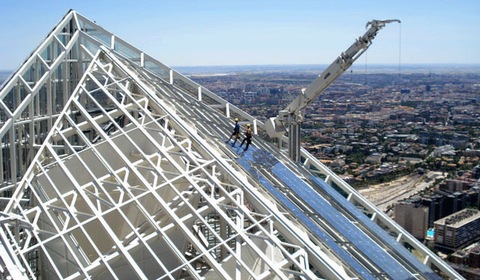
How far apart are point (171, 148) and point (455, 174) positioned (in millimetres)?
76196

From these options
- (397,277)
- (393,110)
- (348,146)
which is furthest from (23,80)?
(393,110)

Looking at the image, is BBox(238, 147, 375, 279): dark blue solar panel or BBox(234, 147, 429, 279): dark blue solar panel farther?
BBox(234, 147, 429, 279): dark blue solar panel

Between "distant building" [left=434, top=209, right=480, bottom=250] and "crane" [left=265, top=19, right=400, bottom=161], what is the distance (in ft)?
108

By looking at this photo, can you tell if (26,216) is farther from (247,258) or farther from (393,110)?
(393,110)

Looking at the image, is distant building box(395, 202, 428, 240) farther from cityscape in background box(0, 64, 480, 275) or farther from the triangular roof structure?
the triangular roof structure

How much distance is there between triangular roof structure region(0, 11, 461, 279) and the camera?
1638 cm

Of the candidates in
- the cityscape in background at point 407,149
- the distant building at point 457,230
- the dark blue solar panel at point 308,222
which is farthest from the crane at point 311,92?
the distant building at point 457,230

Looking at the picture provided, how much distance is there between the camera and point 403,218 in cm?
5991

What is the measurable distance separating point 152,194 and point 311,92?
32.0 ft

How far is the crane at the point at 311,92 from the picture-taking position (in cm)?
2158

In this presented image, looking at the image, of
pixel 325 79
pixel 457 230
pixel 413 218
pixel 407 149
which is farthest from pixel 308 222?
pixel 407 149

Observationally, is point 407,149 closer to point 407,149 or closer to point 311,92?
point 407,149

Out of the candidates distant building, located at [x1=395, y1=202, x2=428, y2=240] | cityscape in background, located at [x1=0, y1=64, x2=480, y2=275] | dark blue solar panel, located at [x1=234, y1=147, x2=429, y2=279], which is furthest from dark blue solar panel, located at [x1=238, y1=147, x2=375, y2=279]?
distant building, located at [x1=395, y1=202, x2=428, y2=240]

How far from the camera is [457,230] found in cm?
5434
